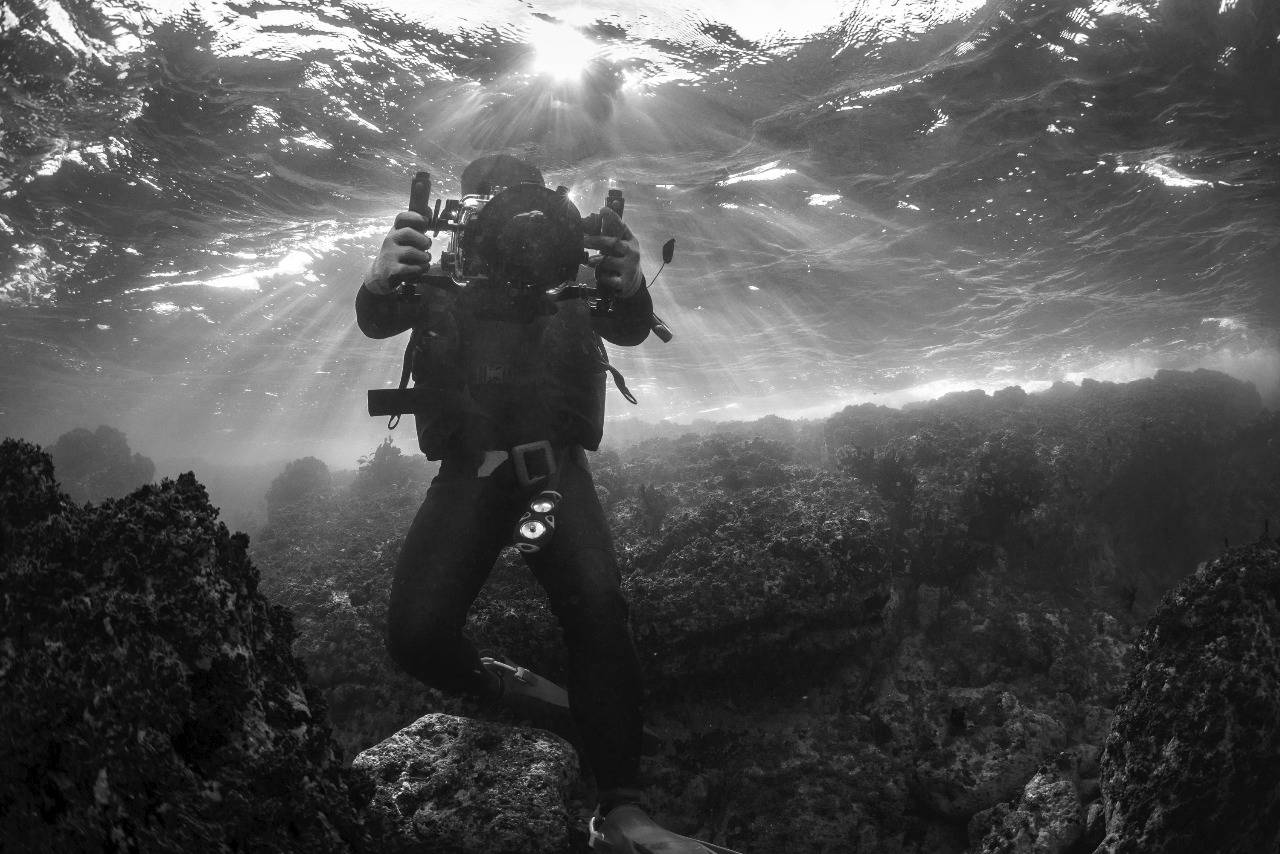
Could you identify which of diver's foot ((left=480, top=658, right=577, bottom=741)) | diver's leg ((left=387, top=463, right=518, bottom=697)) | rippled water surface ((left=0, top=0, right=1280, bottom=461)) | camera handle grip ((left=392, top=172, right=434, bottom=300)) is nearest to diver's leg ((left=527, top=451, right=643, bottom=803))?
diver's leg ((left=387, top=463, right=518, bottom=697))

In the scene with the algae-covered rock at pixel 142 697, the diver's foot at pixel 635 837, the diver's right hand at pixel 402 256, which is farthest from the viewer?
the diver's right hand at pixel 402 256

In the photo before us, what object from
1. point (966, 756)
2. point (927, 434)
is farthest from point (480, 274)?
point (927, 434)

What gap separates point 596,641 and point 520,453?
1.15 meters

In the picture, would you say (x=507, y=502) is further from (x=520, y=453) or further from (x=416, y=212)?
(x=416, y=212)

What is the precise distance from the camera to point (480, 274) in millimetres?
3115

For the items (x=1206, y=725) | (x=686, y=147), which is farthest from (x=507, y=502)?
(x=686, y=147)

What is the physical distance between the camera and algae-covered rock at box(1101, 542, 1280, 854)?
2219mm

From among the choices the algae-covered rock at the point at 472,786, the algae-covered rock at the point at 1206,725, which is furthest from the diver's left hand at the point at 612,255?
the algae-covered rock at the point at 1206,725

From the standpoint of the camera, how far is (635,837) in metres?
2.44

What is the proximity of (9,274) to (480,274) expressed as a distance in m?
19.5

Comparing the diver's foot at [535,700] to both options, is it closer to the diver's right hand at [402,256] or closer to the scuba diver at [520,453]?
the scuba diver at [520,453]

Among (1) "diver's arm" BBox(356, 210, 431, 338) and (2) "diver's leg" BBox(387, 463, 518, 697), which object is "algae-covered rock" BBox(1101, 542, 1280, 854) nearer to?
(2) "diver's leg" BBox(387, 463, 518, 697)

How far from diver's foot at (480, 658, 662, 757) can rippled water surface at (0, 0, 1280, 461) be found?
7.55 metres

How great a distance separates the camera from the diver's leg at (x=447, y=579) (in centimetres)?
297
